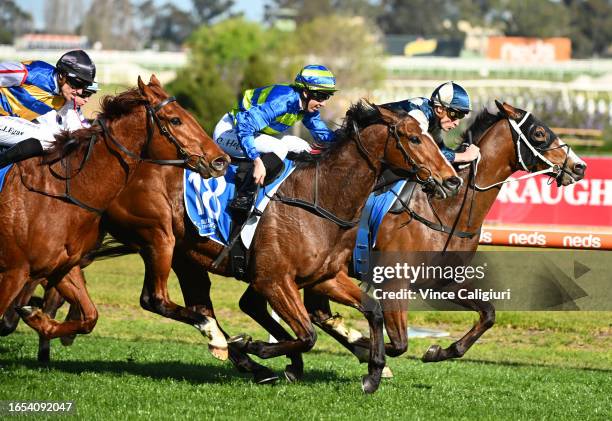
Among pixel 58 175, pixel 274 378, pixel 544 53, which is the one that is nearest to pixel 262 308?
pixel 274 378

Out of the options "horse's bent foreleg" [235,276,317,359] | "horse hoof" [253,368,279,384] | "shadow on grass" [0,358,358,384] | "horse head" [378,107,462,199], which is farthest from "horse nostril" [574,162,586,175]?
"horse hoof" [253,368,279,384]

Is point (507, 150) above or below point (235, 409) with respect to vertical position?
above

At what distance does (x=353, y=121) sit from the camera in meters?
7.41

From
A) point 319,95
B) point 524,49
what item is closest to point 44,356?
point 319,95

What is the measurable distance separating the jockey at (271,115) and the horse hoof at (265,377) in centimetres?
117

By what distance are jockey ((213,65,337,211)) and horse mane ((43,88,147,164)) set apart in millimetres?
837

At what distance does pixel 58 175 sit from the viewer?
6.94 meters

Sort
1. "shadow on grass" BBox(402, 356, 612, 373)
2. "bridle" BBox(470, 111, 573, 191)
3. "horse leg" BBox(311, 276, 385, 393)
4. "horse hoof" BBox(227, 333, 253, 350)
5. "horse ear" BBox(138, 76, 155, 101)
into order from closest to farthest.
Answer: "horse ear" BBox(138, 76, 155, 101) → "horse leg" BBox(311, 276, 385, 393) → "horse hoof" BBox(227, 333, 253, 350) → "bridle" BBox(470, 111, 573, 191) → "shadow on grass" BBox(402, 356, 612, 373)

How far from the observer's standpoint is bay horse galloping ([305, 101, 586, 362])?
793 centimetres

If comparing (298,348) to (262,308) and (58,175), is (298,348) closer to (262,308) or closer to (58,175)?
(262,308)

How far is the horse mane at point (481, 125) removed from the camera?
28.0 ft

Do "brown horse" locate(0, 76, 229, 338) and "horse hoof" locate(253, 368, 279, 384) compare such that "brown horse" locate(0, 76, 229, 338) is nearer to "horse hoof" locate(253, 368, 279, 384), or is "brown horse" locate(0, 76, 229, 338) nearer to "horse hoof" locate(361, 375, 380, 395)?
"horse hoof" locate(253, 368, 279, 384)

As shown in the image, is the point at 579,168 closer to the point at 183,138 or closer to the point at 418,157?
the point at 418,157

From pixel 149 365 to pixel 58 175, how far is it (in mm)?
2170
